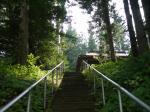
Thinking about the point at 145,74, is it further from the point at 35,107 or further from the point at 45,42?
the point at 45,42

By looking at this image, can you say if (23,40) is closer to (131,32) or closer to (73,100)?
(131,32)

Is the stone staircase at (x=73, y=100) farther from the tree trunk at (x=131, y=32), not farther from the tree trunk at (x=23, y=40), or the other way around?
the tree trunk at (x=23, y=40)

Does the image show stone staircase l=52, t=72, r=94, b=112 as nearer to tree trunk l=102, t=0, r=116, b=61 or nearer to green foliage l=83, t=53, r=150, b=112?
green foliage l=83, t=53, r=150, b=112

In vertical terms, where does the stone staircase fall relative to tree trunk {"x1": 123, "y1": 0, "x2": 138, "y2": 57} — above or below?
below

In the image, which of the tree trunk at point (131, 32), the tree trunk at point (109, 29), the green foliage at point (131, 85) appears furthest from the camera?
the tree trunk at point (109, 29)

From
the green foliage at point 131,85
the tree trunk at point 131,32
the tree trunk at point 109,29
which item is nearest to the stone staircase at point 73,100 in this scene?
the green foliage at point 131,85

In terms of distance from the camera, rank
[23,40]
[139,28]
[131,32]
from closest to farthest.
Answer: [139,28] → [131,32] → [23,40]

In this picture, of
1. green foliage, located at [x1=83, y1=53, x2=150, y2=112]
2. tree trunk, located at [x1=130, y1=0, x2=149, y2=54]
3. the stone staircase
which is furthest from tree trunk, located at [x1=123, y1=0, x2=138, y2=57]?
the stone staircase

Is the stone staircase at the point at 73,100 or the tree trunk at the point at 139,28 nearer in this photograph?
the stone staircase at the point at 73,100

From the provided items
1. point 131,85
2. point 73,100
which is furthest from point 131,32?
point 73,100

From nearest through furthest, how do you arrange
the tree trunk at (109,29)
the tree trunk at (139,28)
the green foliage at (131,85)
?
the green foliage at (131,85) → the tree trunk at (139,28) → the tree trunk at (109,29)

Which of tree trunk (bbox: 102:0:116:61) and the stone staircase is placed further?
tree trunk (bbox: 102:0:116:61)

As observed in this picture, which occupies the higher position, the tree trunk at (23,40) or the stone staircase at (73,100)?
the tree trunk at (23,40)

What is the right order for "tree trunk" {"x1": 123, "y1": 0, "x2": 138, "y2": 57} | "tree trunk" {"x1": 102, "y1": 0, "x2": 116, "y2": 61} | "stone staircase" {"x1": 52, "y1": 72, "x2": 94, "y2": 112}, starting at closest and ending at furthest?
"stone staircase" {"x1": 52, "y1": 72, "x2": 94, "y2": 112} < "tree trunk" {"x1": 123, "y1": 0, "x2": 138, "y2": 57} < "tree trunk" {"x1": 102, "y1": 0, "x2": 116, "y2": 61}
